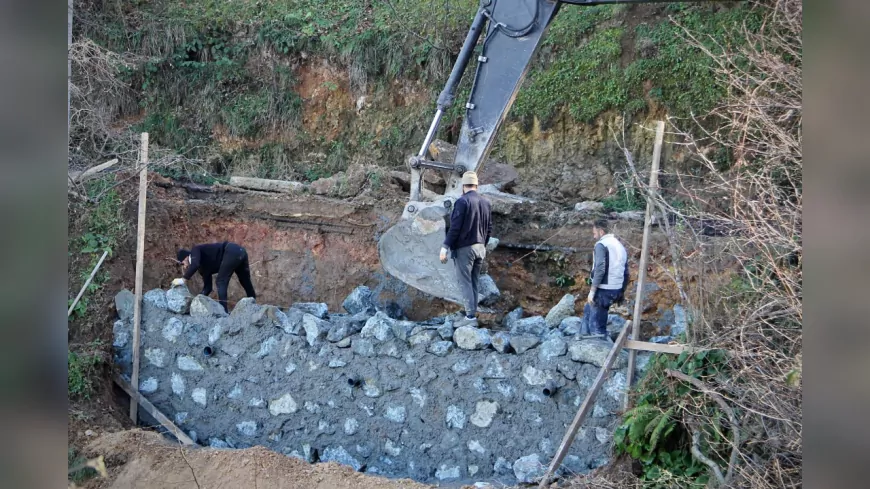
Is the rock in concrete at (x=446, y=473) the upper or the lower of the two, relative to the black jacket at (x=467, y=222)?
lower

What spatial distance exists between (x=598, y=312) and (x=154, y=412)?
4.80m

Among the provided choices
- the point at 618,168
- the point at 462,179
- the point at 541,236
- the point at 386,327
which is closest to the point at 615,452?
the point at 386,327

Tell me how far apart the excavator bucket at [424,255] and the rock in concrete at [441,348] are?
41.7 inches

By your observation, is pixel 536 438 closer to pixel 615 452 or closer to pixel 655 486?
pixel 615 452

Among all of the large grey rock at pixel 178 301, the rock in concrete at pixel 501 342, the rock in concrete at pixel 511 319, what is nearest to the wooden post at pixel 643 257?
the rock in concrete at pixel 501 342

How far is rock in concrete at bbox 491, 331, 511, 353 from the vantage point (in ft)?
23.3

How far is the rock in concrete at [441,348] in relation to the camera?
7.29m

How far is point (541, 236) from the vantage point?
10461 mm

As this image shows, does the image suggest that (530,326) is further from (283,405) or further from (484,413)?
(283,405)

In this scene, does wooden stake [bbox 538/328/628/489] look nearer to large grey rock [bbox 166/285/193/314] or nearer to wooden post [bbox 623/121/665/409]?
wooden post [bbox 623/121/665/409]

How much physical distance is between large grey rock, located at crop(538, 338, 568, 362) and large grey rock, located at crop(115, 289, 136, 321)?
15.5ft

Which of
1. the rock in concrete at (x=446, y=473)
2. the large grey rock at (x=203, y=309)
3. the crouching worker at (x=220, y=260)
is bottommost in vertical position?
the rock in concrete at (x=446, y=473)

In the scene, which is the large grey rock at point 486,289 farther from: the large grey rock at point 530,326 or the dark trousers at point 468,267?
the dark trousers at point 468,267
